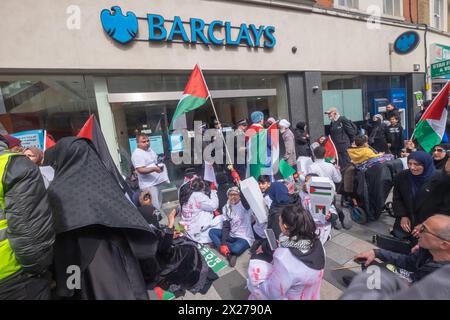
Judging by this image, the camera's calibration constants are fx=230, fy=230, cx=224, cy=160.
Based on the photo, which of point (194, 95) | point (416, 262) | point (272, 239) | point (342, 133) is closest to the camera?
point (416, 262)

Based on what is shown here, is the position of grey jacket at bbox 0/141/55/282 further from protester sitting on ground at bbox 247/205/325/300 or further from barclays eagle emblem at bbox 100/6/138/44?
barclays eagle emblem at bbox 100/6/138/44

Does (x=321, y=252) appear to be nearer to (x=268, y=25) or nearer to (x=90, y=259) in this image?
(x=90, y=259)

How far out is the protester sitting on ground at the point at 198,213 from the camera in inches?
148

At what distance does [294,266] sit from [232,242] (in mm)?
1833

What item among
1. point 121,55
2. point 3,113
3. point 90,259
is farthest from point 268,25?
point 90,259

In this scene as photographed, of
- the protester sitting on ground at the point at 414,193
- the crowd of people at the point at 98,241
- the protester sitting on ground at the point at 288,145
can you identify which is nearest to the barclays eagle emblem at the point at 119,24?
the crowd of people at the point at 98,241

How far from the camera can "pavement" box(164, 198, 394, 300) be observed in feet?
8.41

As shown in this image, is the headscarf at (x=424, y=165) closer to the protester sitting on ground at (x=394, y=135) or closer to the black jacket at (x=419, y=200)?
the black jacket at (x=419, y=200)

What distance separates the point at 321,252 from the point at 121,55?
5.30 meters

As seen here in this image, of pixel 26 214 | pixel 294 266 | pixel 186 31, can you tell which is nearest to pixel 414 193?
pixel 294 266

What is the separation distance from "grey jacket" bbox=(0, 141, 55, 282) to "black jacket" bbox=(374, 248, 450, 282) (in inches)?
104

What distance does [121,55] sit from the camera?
197 inches

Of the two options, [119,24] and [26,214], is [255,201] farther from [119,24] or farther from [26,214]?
[119,24]

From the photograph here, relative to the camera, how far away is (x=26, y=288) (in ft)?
4.99
